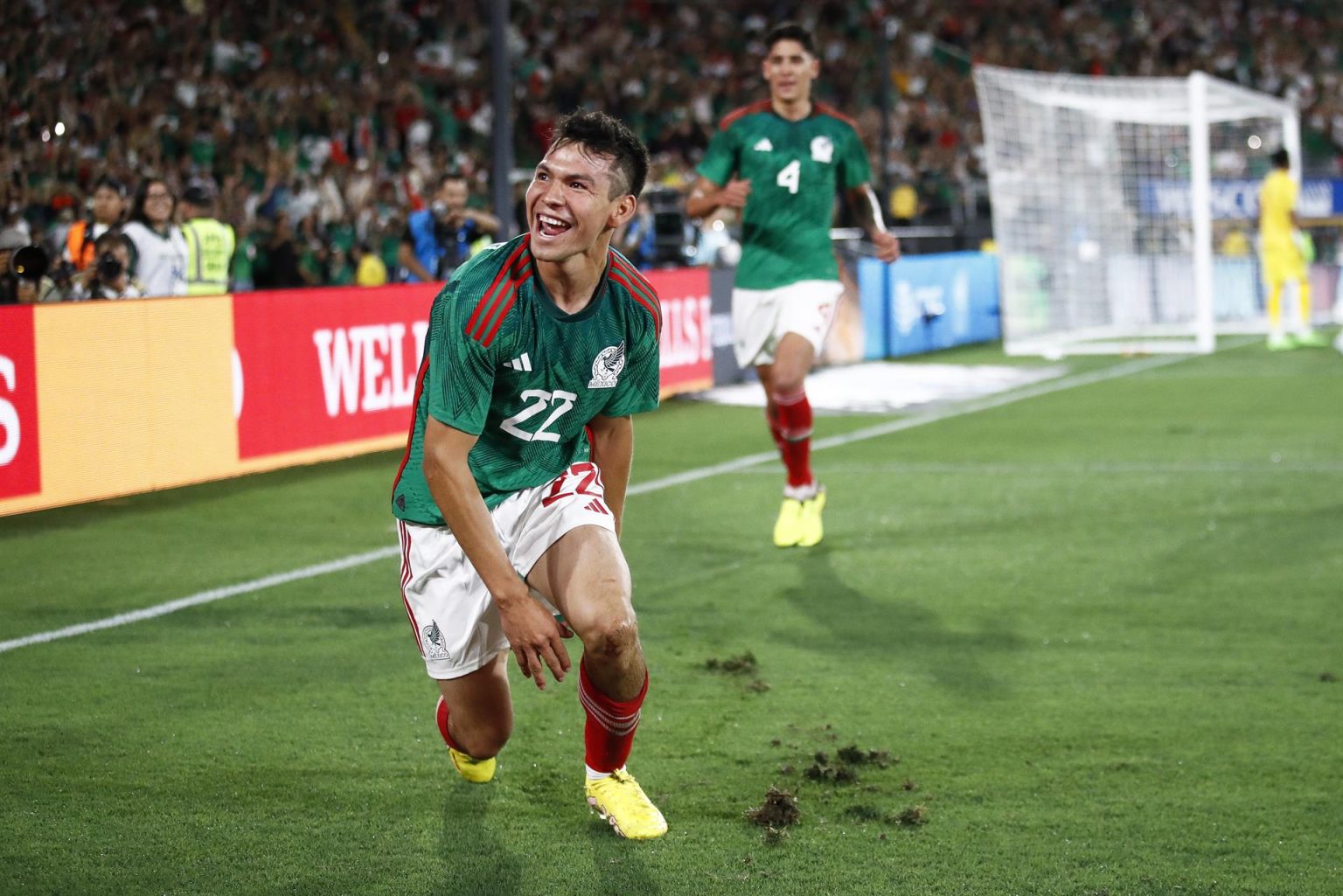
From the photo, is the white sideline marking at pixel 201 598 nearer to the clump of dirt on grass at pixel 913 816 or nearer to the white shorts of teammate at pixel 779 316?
the white shorts of teammate at pixel 779 316

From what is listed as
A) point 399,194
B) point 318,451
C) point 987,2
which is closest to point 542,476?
point 318,451

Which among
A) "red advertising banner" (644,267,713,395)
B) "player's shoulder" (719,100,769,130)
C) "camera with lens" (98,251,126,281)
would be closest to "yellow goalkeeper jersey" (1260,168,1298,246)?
"red advertising banner" (644,267,713,395)

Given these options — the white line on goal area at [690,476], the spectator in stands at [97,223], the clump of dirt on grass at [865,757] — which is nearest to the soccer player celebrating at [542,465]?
the clump of dirt on grass at [865,757]

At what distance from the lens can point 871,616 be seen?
6.45 meters

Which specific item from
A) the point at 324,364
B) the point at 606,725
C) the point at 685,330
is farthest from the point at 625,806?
the point at 685,330

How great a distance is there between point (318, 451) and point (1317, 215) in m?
21.5

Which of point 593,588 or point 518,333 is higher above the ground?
point 518,333

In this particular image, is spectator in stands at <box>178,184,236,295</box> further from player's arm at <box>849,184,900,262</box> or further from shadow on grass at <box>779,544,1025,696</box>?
shadow on grass at <box>779,544,1025,696</box>

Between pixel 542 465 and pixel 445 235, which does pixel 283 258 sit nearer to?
pixel 445 235

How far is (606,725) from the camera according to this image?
4012 mm

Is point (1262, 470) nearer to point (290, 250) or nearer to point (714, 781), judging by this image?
point (714, 781)

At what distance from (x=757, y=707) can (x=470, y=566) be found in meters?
1.45

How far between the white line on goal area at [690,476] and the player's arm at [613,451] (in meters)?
2.81

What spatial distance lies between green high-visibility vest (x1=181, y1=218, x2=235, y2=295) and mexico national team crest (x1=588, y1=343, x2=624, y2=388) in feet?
26.0
